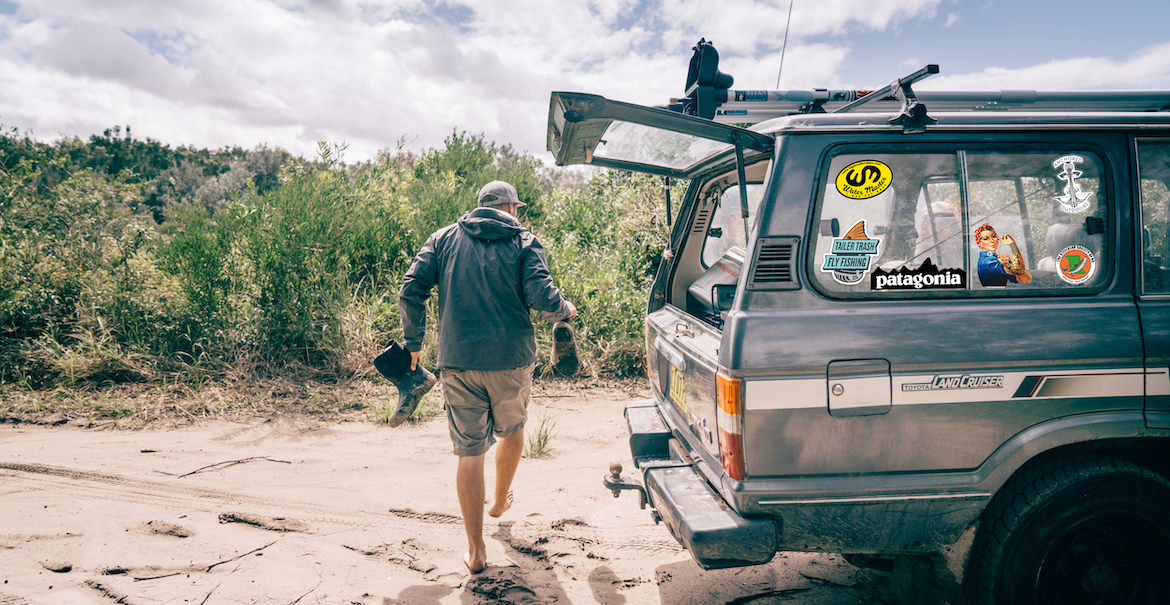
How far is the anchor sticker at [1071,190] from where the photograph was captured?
247 cm

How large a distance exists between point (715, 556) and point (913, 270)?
129cm

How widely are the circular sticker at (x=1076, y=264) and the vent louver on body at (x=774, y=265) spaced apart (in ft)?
3.45

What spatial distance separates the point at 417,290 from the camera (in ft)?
11.1

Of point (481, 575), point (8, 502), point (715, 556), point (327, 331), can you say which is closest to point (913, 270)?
point (715, 556)

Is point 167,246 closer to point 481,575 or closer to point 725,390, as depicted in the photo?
point 481,575

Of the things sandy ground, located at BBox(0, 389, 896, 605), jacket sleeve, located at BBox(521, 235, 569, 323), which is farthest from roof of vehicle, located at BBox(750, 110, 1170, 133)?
sandy ground, located at BBox(0, 389, 896, 605)

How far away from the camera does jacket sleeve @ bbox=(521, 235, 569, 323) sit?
3.30 meters

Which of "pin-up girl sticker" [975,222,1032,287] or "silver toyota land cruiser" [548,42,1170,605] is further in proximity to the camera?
"pin-up girl sticker" [975,222,1032,287]

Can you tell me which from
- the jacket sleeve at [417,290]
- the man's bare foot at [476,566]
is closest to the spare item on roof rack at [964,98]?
the jacket sleeve at [417,290]

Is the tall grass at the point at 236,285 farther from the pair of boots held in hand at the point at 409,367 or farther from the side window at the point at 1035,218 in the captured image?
the side window at the point at 1035,218

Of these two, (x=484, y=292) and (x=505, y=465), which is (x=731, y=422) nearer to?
(x=484, y=292)

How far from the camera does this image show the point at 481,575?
3240mm

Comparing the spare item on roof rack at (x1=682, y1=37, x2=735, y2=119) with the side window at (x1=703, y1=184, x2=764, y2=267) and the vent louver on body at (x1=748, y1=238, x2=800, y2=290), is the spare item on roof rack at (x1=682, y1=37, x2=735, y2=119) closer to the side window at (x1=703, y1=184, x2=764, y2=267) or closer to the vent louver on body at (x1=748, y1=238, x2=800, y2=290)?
the side window at (x1=703, y1=184, x2=764, y2=267)

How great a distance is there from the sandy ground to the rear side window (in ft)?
5.14
